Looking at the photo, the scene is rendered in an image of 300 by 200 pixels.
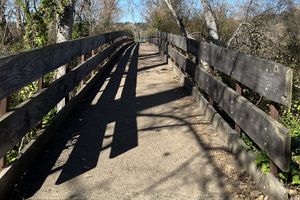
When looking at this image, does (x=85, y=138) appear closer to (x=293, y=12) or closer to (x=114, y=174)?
(x=114, y=174)

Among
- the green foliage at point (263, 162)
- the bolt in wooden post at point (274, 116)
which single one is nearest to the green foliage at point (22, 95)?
the green foliage at point (263, 162)

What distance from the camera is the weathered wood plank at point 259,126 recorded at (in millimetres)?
3605

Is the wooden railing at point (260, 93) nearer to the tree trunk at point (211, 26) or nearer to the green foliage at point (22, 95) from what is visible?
the green foliage at point (22, 95)

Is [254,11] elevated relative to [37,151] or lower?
elevated

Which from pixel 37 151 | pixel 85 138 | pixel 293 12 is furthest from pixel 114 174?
pixel 293 12

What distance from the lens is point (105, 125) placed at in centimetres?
672

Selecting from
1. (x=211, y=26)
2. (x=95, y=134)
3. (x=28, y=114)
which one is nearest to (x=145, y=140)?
(x=95, y=134)

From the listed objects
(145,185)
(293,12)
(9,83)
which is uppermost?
(293,12)

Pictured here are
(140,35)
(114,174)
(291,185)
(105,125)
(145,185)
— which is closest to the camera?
(291,185)

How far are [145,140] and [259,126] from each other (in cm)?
201

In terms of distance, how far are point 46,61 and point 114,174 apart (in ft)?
6.01

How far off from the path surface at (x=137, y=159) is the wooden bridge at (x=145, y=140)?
0.4 inches

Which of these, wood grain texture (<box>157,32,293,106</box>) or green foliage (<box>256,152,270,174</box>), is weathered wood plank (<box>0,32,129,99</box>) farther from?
green foliage (<box>256,152,270,174</box>)

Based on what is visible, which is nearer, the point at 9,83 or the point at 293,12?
the point at 9,83
